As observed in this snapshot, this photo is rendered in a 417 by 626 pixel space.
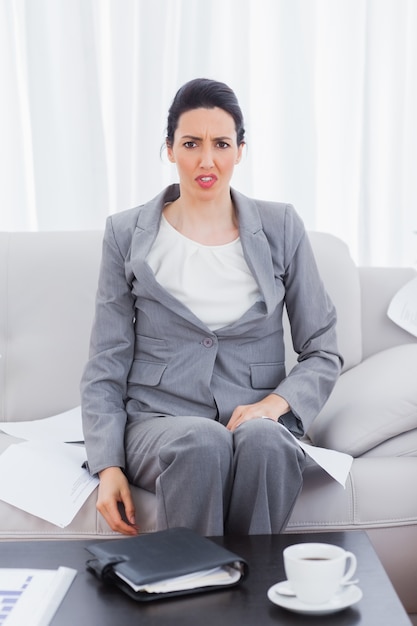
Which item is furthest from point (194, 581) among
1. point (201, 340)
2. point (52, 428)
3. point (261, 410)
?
point (52, 428)

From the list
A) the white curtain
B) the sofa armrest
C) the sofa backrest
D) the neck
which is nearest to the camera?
the neck

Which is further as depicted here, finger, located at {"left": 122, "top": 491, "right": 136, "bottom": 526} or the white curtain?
the white curtain

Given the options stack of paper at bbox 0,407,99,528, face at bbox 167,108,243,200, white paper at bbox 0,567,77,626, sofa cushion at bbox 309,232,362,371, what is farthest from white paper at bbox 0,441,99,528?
sofa cushion at bbox 309,232,362,371

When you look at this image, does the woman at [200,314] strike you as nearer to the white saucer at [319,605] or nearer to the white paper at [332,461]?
the white paper at [332,461]

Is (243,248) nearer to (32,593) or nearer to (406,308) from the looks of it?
(406,308)

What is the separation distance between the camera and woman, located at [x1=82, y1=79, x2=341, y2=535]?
5.60 ft

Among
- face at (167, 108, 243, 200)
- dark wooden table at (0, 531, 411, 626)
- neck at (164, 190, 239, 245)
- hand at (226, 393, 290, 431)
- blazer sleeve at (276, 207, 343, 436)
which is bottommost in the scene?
dark wooden table at (0, 531, 411, 626)

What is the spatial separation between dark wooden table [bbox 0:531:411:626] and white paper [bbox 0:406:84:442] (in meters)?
0.66

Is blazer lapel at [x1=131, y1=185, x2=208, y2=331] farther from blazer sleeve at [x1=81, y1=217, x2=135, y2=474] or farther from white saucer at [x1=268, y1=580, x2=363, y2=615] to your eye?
white saucer at [x1=268, y1=580, x2=363, y2=615]

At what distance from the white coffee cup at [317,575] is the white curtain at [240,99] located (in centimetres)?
167

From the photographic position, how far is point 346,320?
2146mm

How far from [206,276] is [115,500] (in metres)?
0.49

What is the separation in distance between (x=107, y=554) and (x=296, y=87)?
71.0 inches

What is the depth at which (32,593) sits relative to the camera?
42.8 inches
